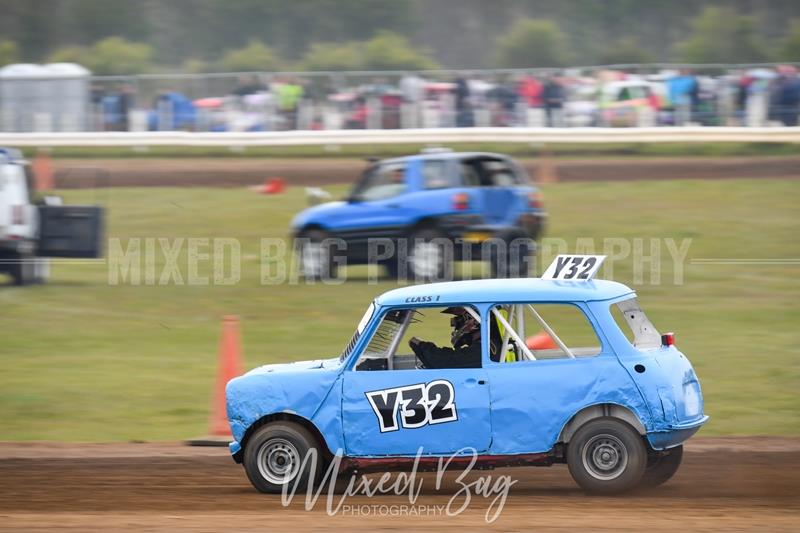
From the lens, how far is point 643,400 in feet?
24.8

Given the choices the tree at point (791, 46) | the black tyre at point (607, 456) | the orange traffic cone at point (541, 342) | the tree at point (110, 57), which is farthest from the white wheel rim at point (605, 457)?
the tree at point (110, 57)

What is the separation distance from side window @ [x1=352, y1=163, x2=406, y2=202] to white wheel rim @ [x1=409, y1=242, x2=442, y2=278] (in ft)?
3.06

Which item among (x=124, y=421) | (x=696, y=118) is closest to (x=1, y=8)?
(x=696, y=118)

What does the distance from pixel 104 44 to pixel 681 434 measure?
36760mm

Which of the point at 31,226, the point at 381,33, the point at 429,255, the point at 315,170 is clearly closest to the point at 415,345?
the point at 429,255

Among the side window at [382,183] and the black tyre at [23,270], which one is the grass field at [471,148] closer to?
the side window at [382,183]

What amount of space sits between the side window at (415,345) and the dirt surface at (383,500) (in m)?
0.90

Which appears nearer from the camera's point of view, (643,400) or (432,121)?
(643,400)

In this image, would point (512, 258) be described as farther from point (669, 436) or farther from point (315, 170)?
point (315, 170)

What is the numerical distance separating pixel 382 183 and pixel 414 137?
9.82 metres

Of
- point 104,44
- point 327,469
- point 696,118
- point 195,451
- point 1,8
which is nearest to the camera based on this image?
point 327,469

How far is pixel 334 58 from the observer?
3997 cm

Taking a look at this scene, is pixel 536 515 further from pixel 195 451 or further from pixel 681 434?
pixel 195 451

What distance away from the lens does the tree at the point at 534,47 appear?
41.9 meters
